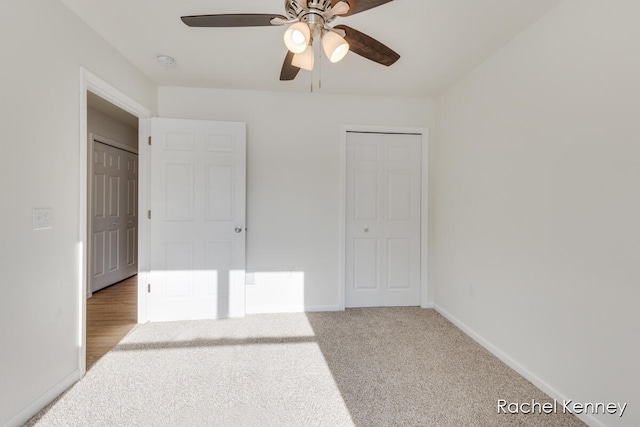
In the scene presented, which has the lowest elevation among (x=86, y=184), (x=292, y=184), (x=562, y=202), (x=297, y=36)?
(x=562, y=202)

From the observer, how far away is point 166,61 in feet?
7.93

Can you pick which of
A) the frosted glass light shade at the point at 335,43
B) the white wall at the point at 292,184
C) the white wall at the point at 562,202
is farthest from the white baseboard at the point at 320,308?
the frosted glass light shade at the point at 335,43

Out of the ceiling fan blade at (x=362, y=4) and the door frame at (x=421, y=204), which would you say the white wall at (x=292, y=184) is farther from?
the ceiling fan blade at (x=362, y=4)

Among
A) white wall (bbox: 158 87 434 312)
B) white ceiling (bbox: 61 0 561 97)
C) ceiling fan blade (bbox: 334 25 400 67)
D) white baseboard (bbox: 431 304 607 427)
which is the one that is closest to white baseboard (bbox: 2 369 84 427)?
white wall (bbox: 158 87 434 312)

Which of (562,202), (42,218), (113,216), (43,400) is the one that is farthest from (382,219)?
(113,216)

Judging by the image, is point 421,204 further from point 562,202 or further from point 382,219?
point 562,202

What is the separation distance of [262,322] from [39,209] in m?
1.91

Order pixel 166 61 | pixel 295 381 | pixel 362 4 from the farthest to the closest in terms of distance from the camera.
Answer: pixel 166 61 → pixel 295 381 → pixel 362 4

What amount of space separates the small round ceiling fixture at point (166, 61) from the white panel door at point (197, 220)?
51 centimetres

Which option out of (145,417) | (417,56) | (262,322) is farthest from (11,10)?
(262,322)

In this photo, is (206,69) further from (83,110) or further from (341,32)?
(341,32)

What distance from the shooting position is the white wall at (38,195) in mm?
1429

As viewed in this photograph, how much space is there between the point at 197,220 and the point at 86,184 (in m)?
1.01

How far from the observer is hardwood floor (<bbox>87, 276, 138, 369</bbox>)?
234 cm
